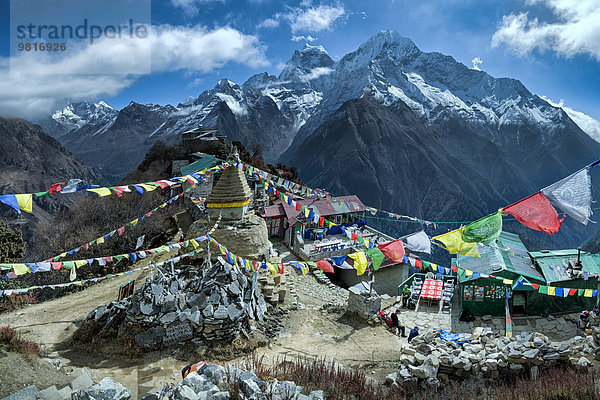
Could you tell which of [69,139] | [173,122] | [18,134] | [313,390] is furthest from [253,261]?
[69,139]

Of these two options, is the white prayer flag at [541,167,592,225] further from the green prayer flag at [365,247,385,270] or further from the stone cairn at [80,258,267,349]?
the stone cairn at [80,258,267,349]

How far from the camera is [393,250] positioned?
10922 millimetres

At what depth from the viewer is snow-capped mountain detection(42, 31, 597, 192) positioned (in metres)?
113

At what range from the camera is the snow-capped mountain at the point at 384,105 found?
372 feet

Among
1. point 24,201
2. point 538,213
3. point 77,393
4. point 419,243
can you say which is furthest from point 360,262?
point 24,201

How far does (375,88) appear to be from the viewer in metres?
122

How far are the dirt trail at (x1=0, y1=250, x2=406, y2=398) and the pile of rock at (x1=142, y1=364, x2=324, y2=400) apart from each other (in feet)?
6.11

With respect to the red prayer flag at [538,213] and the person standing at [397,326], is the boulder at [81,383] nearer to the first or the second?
the person standing at [397,326]

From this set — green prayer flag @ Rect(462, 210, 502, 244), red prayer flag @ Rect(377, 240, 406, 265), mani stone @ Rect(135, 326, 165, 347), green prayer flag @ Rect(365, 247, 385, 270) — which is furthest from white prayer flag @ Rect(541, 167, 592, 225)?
mani stone @ Rect(135, 326, 165, 347)

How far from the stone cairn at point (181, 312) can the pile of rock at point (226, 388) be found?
3.16 meters

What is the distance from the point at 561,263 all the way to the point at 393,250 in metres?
12.2

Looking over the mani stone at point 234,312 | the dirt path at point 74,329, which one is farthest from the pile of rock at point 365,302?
the dirt path at point 74,329

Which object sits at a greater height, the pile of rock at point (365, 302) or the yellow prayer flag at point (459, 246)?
the yellow prayer flag at point (459, 246)

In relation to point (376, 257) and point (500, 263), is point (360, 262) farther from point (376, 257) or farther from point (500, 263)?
point (500, 263)
